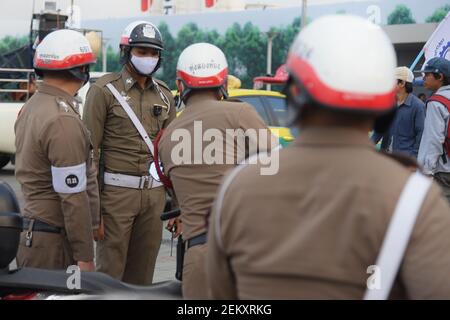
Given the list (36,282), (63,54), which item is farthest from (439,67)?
(36,282)

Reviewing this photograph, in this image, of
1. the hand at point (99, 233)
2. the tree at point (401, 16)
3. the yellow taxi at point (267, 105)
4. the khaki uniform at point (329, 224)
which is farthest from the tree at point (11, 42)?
the khaki uniform at point (329, 224)

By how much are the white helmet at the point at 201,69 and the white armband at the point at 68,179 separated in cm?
69

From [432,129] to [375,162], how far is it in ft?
15.1

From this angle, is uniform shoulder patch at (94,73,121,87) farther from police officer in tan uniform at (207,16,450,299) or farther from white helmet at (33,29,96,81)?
police officer in tan uniform at (207,16,450,299)

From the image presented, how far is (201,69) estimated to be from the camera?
4.24 meters

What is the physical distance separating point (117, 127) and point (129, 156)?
203mm

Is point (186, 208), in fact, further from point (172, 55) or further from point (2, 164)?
point (172, 55)

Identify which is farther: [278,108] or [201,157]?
[278,108]

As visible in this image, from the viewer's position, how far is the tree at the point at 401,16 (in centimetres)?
3531

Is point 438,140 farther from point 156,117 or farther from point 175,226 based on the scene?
point 175,226

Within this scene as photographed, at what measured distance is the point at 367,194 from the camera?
204 centimetres

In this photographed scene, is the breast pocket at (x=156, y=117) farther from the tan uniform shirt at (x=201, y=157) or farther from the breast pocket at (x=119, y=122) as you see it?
the tan uniform shirt at (x=201, y=157)
